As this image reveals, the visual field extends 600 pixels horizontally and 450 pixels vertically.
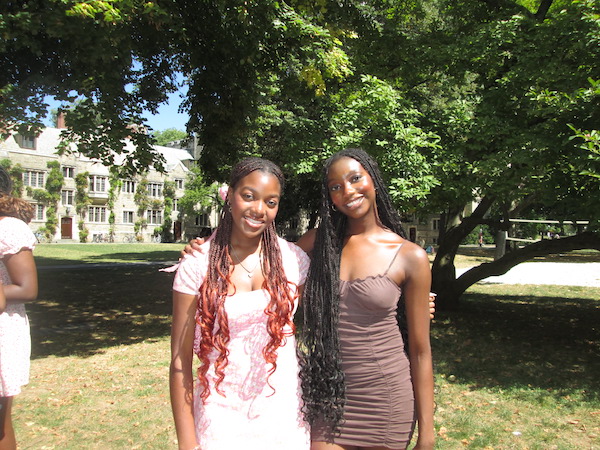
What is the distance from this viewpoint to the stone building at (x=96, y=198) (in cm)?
4834

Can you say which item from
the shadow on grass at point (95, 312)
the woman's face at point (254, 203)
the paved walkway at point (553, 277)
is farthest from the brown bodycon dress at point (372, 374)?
the paved walkway at point (553, 277)

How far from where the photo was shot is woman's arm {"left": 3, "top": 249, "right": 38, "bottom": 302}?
9.75 feet

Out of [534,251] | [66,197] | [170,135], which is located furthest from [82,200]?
[534,251]

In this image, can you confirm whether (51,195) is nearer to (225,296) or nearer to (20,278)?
(20,278)

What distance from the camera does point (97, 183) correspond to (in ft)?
176

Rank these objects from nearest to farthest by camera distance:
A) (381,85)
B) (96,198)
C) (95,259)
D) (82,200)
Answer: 1. (381,85)
2. (95,259)
3. (82,200)
4. (96,198)

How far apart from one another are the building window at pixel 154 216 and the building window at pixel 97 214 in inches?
191

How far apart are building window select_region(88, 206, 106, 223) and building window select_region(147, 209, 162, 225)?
15.9ft

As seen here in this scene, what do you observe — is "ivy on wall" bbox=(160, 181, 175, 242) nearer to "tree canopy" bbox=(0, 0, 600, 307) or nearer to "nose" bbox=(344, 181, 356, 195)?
"tree canopy" bbox=(0, 0, 600, 307)

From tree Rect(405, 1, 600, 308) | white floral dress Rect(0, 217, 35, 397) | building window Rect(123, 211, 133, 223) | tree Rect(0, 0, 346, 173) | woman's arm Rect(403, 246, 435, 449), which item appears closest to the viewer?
woman's arm Rect(403, 246, 435, 449)

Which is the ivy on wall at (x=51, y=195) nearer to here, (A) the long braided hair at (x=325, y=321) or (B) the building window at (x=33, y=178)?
(B) the building window at (x=33, y=178)

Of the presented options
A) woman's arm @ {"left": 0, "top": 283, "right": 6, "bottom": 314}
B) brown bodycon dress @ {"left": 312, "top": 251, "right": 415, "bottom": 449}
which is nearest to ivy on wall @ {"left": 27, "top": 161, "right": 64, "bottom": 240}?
woman's arm @ {"left": 0, "top": 283, "right": 6, "bottom": 314}

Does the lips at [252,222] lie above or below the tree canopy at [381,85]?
below

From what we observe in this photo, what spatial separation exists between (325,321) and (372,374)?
1.06 feet
